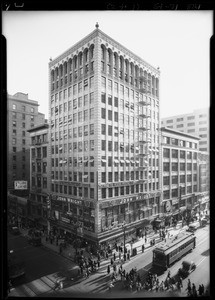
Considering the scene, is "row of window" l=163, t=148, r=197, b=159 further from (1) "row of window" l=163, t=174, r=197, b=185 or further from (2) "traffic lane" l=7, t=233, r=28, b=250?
(2) "traffic lane" l=7, t=233, r=28, b=250

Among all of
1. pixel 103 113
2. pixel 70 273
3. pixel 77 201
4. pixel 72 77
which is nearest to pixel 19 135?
pixel 72 77

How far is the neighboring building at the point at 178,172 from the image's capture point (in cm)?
3062

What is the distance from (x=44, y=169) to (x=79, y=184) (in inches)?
315

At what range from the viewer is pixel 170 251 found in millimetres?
17953

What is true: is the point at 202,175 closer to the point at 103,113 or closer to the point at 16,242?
the point at 103,113

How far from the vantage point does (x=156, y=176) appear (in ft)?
97.9

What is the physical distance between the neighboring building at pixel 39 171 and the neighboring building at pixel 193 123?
21715mm

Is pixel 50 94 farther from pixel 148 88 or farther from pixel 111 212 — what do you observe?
pixel 111 212

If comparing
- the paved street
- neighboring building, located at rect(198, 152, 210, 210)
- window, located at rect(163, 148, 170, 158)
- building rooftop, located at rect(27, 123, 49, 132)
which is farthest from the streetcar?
building rooftop, located at rect(27, 123, 49, 132)

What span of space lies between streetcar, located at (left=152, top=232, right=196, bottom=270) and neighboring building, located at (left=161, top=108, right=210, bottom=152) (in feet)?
46.3

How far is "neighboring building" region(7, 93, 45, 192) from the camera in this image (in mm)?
26266

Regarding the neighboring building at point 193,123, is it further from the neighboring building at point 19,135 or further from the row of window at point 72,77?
the neighboring building at point 19,135
